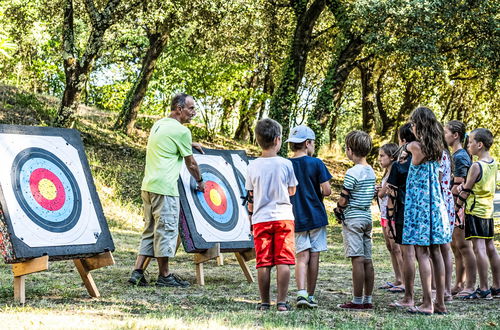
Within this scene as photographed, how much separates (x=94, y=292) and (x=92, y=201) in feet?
3.40

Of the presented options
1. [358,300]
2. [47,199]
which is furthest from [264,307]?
[47,199]

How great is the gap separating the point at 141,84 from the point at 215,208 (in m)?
13.4

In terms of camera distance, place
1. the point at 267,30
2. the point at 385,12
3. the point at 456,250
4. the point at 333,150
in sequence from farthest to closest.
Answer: the point at 333,150
the point at 267,30
the point at 385,12
the point at 456,250

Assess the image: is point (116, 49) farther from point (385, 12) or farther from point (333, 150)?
point (385, 12)

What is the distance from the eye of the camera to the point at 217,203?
27.1ft

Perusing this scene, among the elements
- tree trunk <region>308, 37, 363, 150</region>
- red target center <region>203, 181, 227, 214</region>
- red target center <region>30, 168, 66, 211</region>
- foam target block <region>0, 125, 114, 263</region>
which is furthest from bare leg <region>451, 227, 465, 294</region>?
tree trunk <region>308, 37, 363, 150</region>

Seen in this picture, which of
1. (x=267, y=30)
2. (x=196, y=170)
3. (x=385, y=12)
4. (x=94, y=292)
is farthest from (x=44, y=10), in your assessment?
(x=94, y=292)

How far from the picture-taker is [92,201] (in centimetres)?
662

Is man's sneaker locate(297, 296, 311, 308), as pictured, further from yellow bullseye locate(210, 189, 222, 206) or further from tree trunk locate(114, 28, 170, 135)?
tree trunk locate(114, 28, 170, 135)

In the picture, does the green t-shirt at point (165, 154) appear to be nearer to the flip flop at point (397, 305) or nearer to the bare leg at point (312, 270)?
the bare leg at point (312, 270)

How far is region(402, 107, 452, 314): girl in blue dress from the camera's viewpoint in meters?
5.55

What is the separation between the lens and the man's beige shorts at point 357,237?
5.89m

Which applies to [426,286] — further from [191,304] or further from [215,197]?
[215,197]

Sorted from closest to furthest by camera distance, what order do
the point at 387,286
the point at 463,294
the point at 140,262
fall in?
1. the point at 463,294
2. the point at 140,262
3. the point at 387,286
